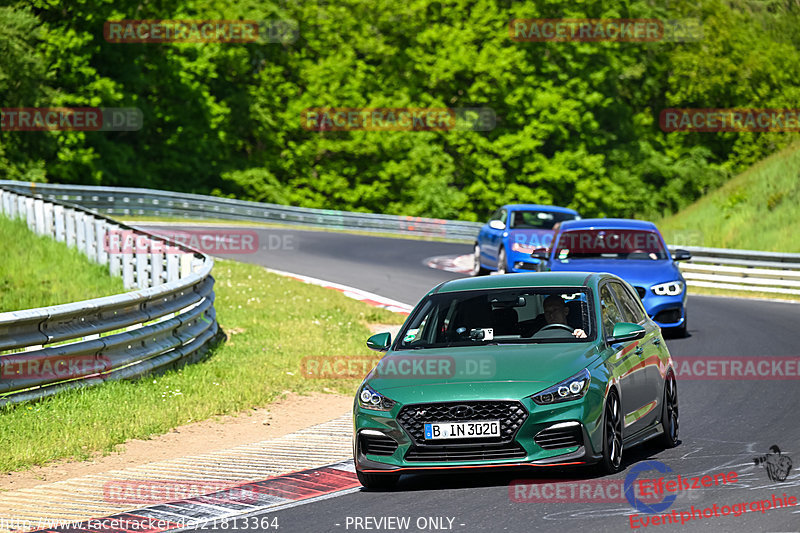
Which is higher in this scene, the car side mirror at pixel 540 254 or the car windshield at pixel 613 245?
the car windshield at pixel 613 245

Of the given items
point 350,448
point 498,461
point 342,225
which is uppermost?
point 498,461

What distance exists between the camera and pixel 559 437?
328 inches

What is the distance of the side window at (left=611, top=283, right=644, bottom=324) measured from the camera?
10305 millimetres

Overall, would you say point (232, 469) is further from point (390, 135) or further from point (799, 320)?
point (390, 135)

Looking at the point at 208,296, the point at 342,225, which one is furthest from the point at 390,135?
the point at 208,296

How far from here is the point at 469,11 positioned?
65.8 m

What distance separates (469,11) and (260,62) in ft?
36.2

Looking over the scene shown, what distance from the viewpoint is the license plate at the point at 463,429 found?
8.34m

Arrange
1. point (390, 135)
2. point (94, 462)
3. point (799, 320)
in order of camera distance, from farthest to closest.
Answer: point (390, 135) < point (799, 320) < point (94, 462)
